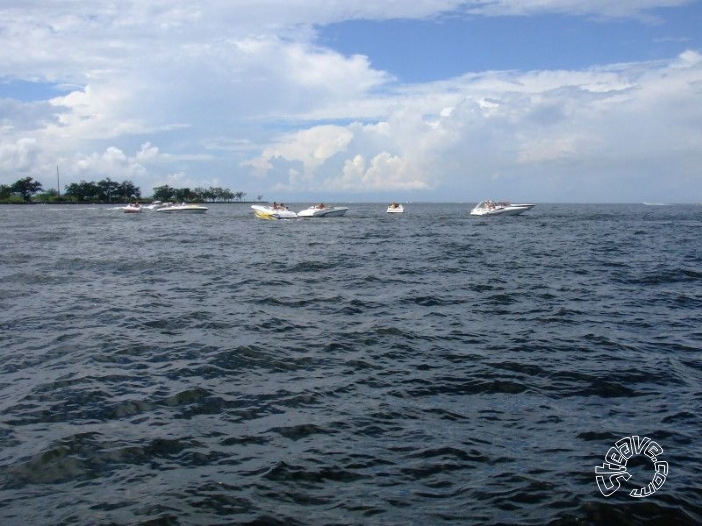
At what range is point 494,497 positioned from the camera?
692 cm

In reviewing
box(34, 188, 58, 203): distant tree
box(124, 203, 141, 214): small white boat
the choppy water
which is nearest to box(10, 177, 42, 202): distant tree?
box(34, 188, 58, 203): distant tree

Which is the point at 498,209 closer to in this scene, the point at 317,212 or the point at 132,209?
the point at 317,212

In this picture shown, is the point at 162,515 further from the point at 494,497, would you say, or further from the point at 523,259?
the point at 523,259

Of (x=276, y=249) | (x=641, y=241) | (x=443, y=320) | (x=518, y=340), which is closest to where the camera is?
(x=518, y=340)

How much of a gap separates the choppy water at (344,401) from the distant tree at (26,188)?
181281 mm

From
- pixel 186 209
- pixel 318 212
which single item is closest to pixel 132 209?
pixel 186 209

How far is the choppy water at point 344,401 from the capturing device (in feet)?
22.5

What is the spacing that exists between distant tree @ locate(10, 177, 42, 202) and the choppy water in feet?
595

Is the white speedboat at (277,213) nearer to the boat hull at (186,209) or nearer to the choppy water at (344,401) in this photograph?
the boat hull at (186,209)

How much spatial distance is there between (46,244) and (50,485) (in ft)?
121

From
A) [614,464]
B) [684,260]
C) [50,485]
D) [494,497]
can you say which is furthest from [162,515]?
[684,260]

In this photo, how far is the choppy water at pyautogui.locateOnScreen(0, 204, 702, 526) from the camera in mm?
6852

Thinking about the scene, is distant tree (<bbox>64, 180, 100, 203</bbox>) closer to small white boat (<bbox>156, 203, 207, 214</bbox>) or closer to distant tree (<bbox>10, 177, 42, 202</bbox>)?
distant tree (<bbox>10, 177, 42, 202</bbox>)

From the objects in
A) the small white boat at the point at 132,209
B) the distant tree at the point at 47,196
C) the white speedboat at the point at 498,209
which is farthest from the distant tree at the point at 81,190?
the white speedboat at the point at 498,209
